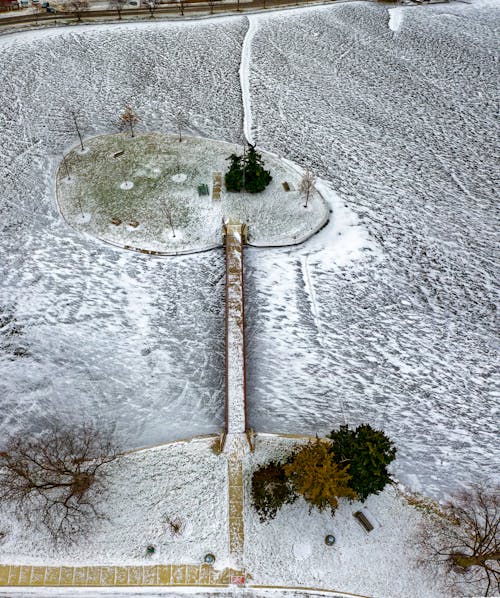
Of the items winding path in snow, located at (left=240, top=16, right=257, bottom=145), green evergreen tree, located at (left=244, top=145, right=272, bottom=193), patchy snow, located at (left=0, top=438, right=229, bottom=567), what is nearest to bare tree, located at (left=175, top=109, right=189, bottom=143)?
winding path in snow, located at (left=240, top=16, right=257, bottom=145)

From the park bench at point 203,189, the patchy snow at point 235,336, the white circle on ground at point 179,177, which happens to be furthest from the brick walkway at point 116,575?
the white circle on ground at point 179,177

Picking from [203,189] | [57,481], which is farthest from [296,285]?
[57,481]

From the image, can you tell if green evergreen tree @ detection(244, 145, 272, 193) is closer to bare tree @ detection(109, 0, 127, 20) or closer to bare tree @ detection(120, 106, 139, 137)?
bare tree @ detection(120, 106, 139, 137)

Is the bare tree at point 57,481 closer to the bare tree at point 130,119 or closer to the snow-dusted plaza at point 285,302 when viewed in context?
the snow-dusted plaza at point 285,302

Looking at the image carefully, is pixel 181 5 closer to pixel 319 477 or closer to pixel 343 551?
pixel 319 477

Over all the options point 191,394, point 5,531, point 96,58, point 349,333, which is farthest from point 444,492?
point 96,58
